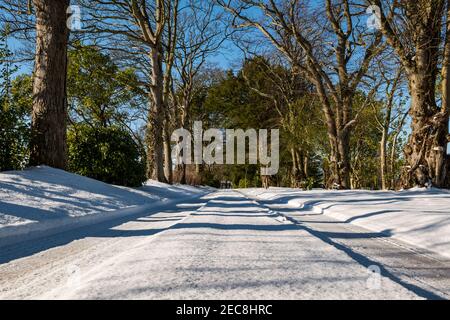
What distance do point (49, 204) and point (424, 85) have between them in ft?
30.2

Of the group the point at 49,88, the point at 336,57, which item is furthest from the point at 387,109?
the point at 49,88

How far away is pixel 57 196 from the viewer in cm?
548

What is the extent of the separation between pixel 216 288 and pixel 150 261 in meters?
0.53

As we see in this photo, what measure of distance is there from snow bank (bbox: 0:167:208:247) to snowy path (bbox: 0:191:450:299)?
61 cm

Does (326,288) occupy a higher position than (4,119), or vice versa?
(4,119)

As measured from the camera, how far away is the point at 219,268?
1.72 meters

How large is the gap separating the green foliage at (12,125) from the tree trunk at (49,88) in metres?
0.22

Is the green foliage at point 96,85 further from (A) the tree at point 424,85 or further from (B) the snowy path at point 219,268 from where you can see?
(B) the snowy path at point 219,268

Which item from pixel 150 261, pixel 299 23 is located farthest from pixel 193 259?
pixel 299 23

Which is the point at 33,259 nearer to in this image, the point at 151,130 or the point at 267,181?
the point at 151,130

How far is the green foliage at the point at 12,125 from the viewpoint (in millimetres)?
6566

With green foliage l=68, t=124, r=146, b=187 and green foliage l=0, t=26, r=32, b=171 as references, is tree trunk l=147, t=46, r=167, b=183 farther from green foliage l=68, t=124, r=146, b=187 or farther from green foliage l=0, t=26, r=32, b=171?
green foliage l=0, t=26, r=32, b=171

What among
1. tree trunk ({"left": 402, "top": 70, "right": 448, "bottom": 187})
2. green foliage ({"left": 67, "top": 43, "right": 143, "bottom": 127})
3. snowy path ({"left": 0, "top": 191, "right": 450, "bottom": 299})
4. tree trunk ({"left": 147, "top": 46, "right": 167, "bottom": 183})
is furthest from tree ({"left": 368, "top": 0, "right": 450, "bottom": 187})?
green foliage ({"left": 67, "top": 43, "right": 143, "bottom": 127})

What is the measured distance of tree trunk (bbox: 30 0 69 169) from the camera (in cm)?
739
